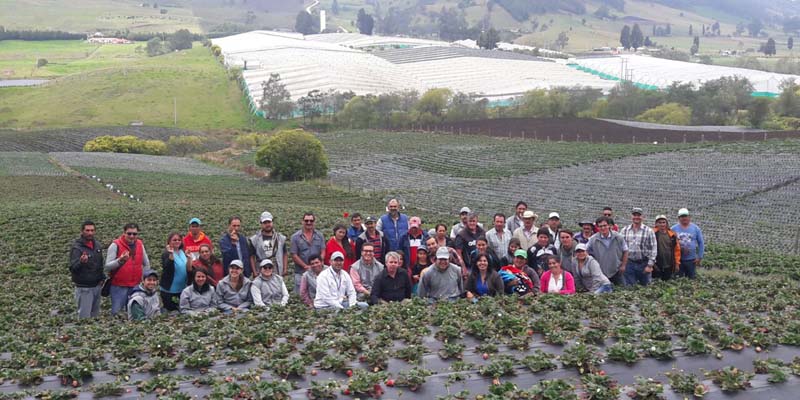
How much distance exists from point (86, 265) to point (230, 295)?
2.51 m

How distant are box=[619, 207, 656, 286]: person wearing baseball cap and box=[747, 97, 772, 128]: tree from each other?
72.2 m

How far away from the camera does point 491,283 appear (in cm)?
1462

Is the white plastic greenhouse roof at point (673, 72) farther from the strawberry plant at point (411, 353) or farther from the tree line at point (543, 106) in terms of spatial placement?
the strawberry plant at point (411, 353)

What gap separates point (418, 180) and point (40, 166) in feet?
78.4

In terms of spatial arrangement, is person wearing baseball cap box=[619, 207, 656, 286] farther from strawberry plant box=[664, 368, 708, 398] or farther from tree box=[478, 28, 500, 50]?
tree box=[478, 28, 500, 50]

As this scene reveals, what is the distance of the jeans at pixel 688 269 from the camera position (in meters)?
17.4

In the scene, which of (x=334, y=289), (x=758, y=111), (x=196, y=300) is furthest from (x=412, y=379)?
(x=758, y=111)

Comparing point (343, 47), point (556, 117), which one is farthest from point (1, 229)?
point (343, 47)

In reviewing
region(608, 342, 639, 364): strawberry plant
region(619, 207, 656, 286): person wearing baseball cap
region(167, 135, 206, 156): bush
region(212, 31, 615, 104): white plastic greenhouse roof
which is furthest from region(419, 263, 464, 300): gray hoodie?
region(212, 31, 615, 104): white plastic greenhouse roof

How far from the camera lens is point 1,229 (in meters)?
30.9

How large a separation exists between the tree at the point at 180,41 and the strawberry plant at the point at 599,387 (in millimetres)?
174489

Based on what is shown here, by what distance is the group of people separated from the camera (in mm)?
14406

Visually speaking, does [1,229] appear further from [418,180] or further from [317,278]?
[418,180]

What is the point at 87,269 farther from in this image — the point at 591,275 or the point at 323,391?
the point at 591,275
